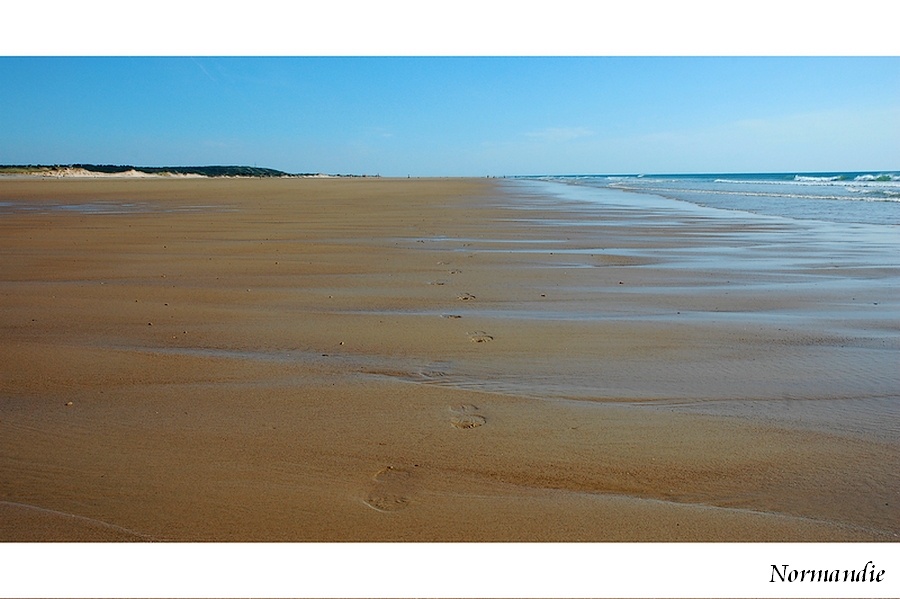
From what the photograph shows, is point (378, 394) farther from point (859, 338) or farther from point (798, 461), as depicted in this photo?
point (859, 338)

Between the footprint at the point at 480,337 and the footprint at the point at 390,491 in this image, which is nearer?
the footprint at the point at 390,491

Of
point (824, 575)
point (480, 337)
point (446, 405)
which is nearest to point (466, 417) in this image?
point (446, 405)

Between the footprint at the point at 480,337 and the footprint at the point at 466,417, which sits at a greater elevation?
the footprint at the point at 480,337

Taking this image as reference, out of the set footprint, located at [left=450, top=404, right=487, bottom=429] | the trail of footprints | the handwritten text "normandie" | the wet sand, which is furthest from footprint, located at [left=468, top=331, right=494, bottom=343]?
the handwritten text "normandie"

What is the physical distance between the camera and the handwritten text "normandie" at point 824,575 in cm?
204

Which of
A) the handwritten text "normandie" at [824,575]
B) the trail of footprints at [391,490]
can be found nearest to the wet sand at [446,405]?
the trail of footprints at [391,490]

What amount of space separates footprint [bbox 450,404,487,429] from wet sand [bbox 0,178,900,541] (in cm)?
2

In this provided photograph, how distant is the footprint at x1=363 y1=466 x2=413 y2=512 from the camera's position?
2391 mm

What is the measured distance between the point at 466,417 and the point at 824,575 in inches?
62.1

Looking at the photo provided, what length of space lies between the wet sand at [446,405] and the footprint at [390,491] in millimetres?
11

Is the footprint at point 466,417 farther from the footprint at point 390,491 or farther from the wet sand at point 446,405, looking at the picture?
the footprint at point 390,491

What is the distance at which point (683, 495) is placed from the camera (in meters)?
2.47

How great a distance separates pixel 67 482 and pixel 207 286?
4039 mm

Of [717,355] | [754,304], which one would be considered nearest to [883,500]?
[717,355]
